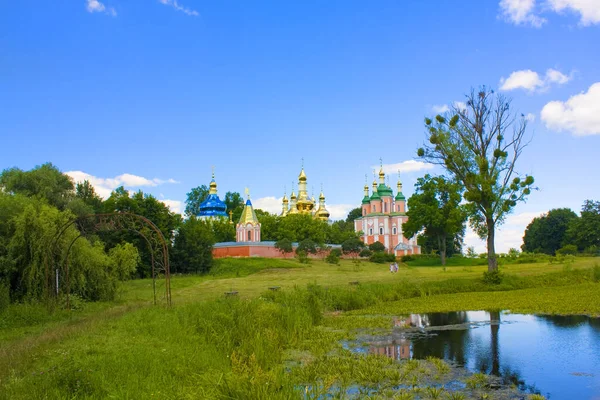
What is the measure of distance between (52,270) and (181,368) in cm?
1405

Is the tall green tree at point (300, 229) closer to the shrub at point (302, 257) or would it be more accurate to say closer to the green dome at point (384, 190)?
the shrub at point (302, 257)

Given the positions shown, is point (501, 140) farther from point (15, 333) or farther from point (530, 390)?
point (15, 333)

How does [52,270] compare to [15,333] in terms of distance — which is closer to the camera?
[15,333]

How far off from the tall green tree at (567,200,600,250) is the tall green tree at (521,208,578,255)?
29.9 ft

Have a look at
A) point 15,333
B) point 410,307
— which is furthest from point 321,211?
point 15,333

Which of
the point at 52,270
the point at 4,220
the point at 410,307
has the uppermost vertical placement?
the point at 4,220

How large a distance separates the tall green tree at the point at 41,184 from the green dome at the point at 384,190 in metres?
55.2

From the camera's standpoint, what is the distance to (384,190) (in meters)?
89.3

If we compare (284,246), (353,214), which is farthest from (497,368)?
(353,214)

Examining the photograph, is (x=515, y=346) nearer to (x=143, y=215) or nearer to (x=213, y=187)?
(x=143, y=215)

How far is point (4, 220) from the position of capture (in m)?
22.2

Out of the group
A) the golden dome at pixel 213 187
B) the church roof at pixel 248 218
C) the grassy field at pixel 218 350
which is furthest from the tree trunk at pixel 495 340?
the golden dome at pixel 213 187

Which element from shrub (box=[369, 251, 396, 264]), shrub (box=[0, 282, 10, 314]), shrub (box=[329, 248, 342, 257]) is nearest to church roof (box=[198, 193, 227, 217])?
shrub (box=[329, 248, 342, 257])

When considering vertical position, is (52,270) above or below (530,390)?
above
